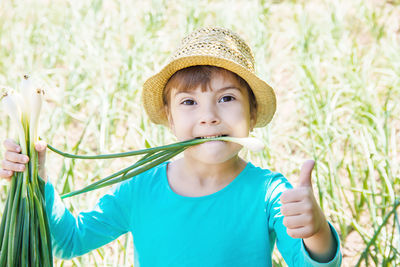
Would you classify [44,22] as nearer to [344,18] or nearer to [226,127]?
[344,18]

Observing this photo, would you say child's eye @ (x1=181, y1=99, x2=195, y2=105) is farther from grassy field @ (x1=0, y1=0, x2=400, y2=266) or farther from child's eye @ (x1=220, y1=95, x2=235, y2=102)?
grassy field @ (x1=0, y1=0, x2=400, y2=266)

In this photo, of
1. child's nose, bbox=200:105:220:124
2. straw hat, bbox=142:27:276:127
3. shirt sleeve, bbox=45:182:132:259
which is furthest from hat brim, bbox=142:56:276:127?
shirt sleeve, bbox=45:182:132:259

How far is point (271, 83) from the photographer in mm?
2498

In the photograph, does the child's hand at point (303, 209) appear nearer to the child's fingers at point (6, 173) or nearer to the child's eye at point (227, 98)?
the child's eye at point (227, 98)

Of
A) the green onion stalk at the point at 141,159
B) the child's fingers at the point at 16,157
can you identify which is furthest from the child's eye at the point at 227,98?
the child's fingers at the point at 16,157

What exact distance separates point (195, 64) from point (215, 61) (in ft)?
0.18

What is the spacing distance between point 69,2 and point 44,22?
245mm

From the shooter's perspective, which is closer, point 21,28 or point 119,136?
point 119,136

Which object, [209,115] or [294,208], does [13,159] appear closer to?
[209,115]

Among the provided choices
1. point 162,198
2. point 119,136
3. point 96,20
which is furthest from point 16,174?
point 96,20

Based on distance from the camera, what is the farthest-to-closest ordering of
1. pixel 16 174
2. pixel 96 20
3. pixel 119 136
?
1. pixel 96 20
2. pixel 119 136
3. pixel 16 174

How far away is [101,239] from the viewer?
1.28 meters

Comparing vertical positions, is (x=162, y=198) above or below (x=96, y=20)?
below

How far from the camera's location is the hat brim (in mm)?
1172
